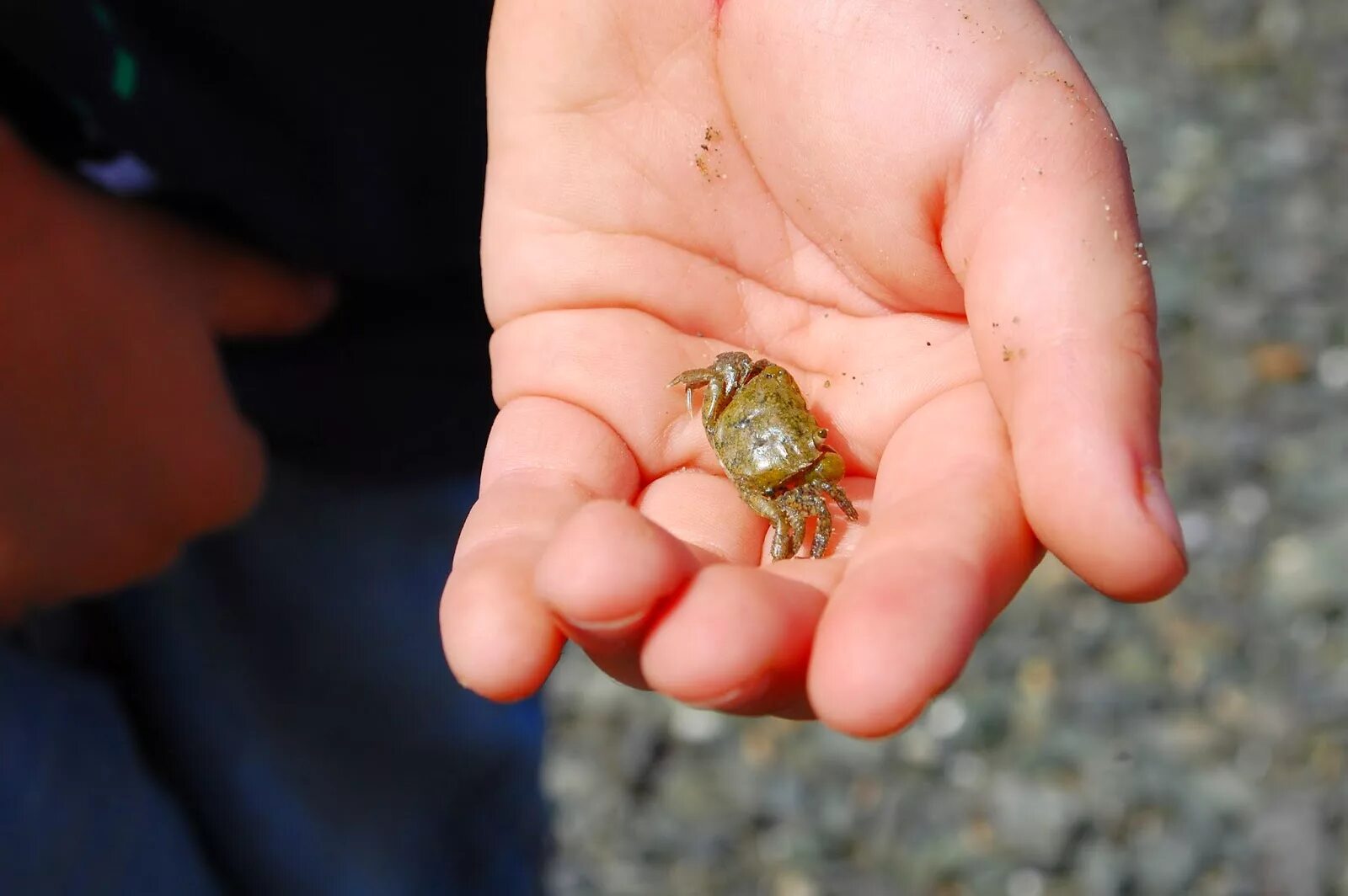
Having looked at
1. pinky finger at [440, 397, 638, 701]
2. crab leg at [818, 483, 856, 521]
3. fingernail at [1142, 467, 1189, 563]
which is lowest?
crab leg at [818, 483, 856, 521]

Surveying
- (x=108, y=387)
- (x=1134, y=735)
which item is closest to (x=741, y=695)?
(x=108, y=387)

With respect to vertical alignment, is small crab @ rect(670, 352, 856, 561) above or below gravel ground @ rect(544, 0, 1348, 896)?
above

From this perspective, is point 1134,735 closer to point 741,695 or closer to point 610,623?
point 741,695

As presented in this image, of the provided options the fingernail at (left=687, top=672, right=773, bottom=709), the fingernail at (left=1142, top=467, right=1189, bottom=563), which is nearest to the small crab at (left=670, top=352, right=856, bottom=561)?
the fingernail at (left=687, top=672, right=773, bottom=709)

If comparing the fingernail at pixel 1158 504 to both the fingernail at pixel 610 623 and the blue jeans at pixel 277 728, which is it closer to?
the fingernail at pixel 610 623

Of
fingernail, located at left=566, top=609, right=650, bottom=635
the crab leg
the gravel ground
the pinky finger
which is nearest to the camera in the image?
fingernail, located at left=566, top=609, right=650, bottom=635

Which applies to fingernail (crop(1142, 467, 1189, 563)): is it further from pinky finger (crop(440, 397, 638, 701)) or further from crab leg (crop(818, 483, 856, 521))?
pinky finger (crop(440, 397, 638, 701))
